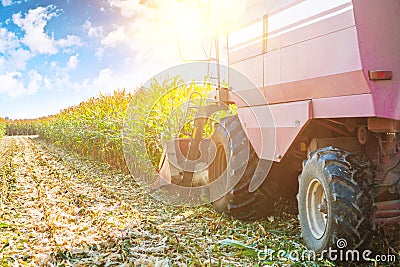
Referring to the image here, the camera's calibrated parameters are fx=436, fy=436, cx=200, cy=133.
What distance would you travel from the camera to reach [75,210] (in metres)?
5.20

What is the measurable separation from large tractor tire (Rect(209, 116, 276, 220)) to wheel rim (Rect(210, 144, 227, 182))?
0.01 meters

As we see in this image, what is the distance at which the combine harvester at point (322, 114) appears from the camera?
8.92 ft

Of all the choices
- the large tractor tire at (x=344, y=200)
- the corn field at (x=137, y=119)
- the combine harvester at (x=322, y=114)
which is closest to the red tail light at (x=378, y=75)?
the combine harvester at (x=322, y=114)

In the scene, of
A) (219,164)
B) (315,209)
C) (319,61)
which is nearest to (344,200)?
(315,209)

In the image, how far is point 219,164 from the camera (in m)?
4.71

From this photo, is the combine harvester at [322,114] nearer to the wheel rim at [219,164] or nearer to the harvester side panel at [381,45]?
the harvester side panel at [381,45]

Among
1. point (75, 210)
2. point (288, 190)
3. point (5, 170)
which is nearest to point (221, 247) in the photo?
point (288, 190)

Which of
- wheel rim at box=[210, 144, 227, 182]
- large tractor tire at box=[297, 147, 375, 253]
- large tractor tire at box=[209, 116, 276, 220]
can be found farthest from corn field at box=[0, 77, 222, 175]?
large tractor tire at box=[297, 147, 375, 253]

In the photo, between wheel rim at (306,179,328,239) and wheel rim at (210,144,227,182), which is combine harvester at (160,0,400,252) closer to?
wheel rim at (306,179,328,239)

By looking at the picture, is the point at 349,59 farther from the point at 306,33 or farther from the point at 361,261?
the point at 361,261

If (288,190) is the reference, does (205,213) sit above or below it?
below

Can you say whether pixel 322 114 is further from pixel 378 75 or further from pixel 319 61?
pixel 378 75

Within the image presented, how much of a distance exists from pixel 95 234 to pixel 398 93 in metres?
2.93

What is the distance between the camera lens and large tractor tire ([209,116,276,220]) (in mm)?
4121
